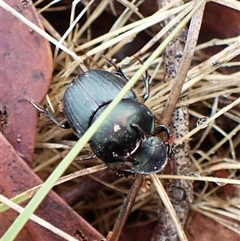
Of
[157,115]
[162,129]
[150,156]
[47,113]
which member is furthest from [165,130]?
[47,113]

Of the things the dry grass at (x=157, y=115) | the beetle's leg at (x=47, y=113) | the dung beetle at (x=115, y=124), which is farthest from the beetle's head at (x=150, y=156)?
the beetle's leg at (x=47, y=113)

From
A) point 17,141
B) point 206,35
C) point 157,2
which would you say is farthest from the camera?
point 206,35

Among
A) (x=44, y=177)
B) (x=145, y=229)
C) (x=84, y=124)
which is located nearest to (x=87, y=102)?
(x=84, y=124)

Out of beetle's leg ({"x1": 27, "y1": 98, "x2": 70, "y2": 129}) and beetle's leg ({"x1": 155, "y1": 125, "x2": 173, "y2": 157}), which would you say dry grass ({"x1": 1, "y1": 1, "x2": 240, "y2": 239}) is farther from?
beetle's leg ({"x1": 155, "y1": 125, "x2": 173, "y2": 157})

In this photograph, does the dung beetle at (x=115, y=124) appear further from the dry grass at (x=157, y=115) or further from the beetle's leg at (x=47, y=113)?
the dry grass at (x=157, y=115)

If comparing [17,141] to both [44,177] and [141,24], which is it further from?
[141,24]

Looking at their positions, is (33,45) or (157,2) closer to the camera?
(33,45)

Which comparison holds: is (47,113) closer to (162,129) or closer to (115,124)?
(115,124)
